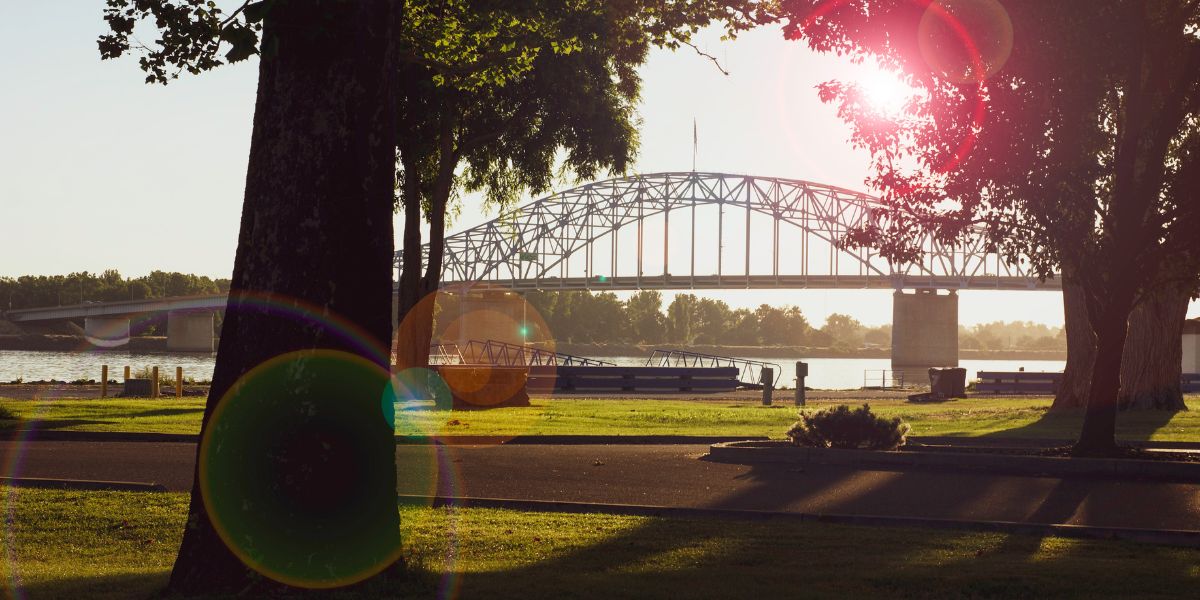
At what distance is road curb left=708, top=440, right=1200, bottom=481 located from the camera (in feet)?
42.9

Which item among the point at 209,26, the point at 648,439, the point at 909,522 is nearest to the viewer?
the point at 209,26

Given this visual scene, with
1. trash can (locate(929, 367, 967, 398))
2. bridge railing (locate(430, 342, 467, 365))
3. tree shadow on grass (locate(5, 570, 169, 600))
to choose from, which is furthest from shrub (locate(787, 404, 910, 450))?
bridge railing (locate(430, 342, 467, 365))

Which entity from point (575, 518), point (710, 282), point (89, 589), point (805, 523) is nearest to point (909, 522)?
point (805, 523)

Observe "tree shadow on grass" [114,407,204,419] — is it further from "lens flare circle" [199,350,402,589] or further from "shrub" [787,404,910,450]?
"lens flare circle" [199,350,402,589]

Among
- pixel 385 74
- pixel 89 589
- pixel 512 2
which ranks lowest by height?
pixel 89 589

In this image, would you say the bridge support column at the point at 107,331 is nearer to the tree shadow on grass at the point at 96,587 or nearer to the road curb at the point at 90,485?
the road curb at the point at 90,485

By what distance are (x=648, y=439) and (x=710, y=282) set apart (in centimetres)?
9066

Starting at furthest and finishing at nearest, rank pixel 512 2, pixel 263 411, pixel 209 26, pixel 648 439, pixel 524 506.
A: pixel 648 439
pixel 512 2
pixel 524 506
pixel 209 26
pixel 263 411

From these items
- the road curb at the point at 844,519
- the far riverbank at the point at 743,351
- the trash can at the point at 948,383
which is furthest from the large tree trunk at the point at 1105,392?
the far riverbank at the point at 743,351

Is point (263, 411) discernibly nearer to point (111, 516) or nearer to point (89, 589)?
point (89, 589)

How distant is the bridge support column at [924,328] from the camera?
107 metres

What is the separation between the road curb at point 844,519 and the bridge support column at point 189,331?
4161 inches

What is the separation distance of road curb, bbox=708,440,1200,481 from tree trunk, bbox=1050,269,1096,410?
42.3ft

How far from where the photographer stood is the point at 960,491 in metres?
11.9
